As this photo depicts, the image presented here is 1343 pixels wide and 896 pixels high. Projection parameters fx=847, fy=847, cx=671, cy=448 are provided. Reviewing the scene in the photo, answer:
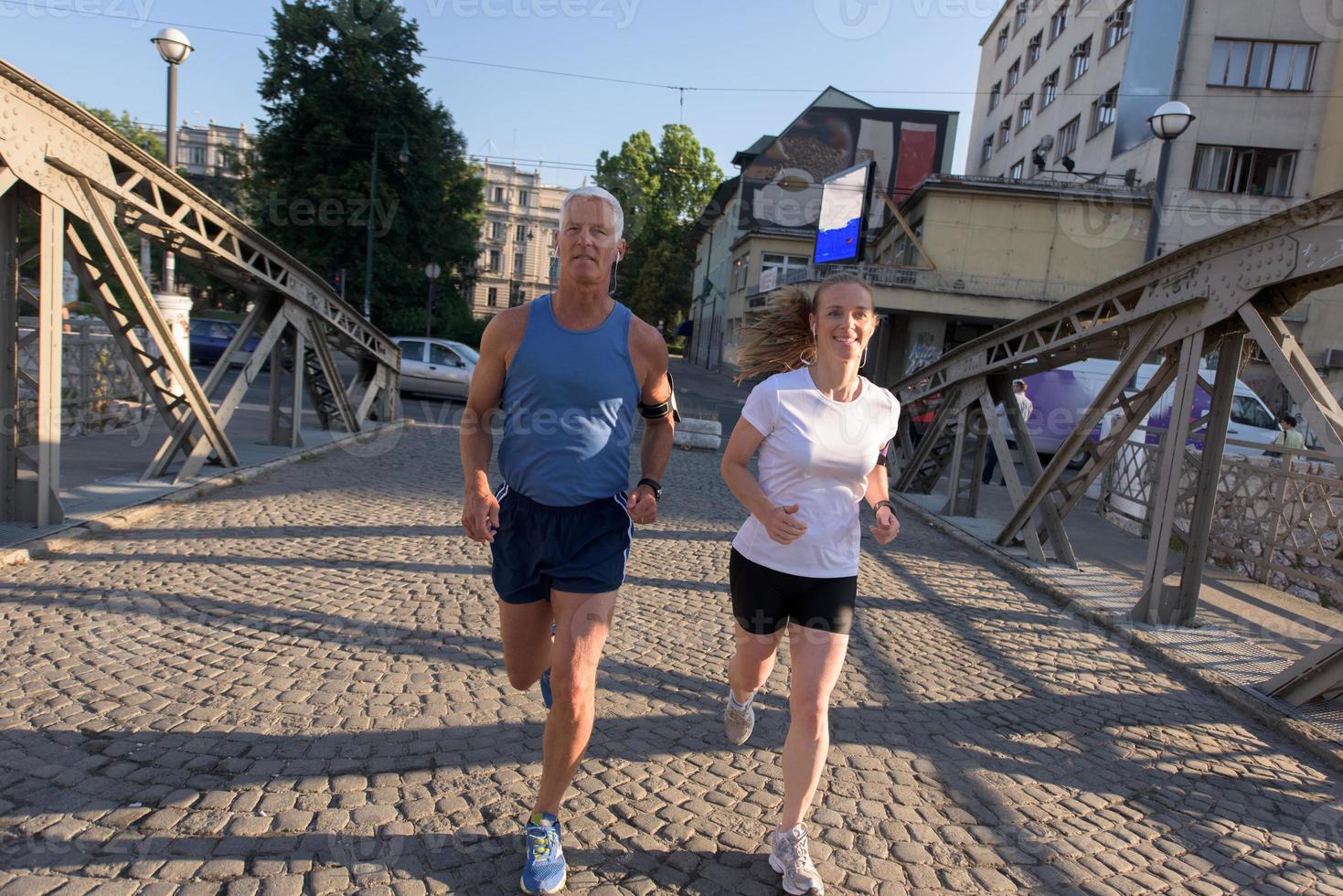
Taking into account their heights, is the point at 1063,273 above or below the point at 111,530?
above

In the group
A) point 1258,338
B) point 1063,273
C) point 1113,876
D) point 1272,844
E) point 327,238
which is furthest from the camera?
point 327,238

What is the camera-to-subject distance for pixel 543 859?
2504 millimetres

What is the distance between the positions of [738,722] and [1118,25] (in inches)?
1259

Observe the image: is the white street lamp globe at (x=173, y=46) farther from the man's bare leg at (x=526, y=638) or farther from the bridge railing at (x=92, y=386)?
the man's bare leg at (x=526, y=638)

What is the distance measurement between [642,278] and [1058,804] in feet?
216

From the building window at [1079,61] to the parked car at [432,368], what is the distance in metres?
24.8

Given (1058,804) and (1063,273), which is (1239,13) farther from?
(1058,804)

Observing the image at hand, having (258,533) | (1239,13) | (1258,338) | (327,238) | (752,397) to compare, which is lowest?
(258,533)

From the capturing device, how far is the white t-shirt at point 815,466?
2830 mm

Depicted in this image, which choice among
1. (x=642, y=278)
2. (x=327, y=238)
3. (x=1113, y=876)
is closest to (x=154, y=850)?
(x=1113, y=876)

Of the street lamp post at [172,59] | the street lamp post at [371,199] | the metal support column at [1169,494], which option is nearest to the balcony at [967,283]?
the street lamp post at [371,199]

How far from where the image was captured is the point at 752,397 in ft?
9.75

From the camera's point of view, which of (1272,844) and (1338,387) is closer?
(1272,844)

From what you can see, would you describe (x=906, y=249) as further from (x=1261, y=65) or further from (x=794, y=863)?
(x=794, y=863)
